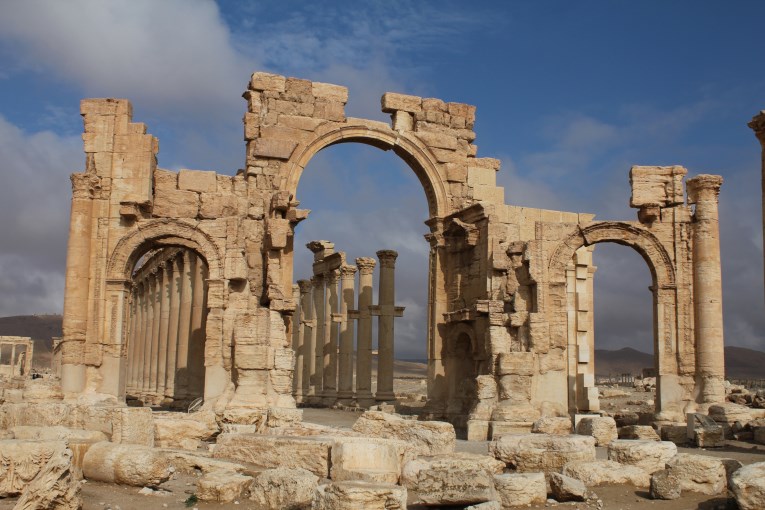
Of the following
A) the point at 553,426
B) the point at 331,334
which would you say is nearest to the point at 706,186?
the point at 553,426

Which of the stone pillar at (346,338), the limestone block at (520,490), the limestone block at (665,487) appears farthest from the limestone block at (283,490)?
the stone pillar at (346,338)

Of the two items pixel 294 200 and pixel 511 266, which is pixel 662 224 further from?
pixel 294 200

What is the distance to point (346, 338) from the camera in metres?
30.2

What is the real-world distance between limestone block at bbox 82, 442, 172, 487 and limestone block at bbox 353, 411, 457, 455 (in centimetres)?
366

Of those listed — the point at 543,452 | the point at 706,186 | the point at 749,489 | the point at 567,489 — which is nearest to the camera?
the point at 749,489

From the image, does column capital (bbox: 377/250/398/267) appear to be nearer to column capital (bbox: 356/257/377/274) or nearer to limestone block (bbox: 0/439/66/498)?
column capital (bbox: 356/257/377/274)

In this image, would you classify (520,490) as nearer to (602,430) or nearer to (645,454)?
(645,454)

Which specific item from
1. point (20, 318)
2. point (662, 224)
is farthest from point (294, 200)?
point (20, 318)

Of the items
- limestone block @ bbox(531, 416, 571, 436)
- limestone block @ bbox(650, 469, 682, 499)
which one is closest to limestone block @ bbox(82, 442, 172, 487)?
limestone block @ bbox(650, 469, 682, 499)

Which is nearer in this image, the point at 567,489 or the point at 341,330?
the point at 567,489

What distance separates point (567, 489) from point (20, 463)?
5952mm

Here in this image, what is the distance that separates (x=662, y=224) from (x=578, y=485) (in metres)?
11.8

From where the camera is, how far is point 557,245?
19844mm

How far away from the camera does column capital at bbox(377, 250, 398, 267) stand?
2820 centimetres
